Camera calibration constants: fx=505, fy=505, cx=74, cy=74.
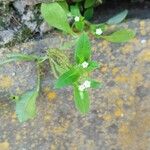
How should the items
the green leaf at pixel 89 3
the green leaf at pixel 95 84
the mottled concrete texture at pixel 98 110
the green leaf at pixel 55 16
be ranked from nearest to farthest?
the green leaf at pixel 95 84 → the mottled concrete texture at pixel 98 110 → the green leaf at pixel 55 16 → the green leaf at pixel 89 3

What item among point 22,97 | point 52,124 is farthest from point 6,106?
point 52,124

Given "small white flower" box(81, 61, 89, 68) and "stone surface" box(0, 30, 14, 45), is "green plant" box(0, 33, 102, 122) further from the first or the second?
"stone surface" box(0, 30, 14, 45)

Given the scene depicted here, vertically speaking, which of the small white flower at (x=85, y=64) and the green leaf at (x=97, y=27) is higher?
the green leaf at (x=97, y=27)

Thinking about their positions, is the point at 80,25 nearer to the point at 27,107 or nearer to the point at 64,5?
the point at 64,5

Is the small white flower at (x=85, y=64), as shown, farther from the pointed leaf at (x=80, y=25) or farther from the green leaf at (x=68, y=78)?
the pointed leaf at (x=80, y=25)

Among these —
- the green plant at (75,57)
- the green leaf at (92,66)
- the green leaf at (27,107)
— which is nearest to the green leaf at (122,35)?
the green plant at (75,57)

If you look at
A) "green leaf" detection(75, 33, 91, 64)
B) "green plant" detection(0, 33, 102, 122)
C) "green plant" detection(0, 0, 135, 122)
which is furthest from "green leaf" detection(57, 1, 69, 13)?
"green leaf" detection(75, 33, 91, 64)
